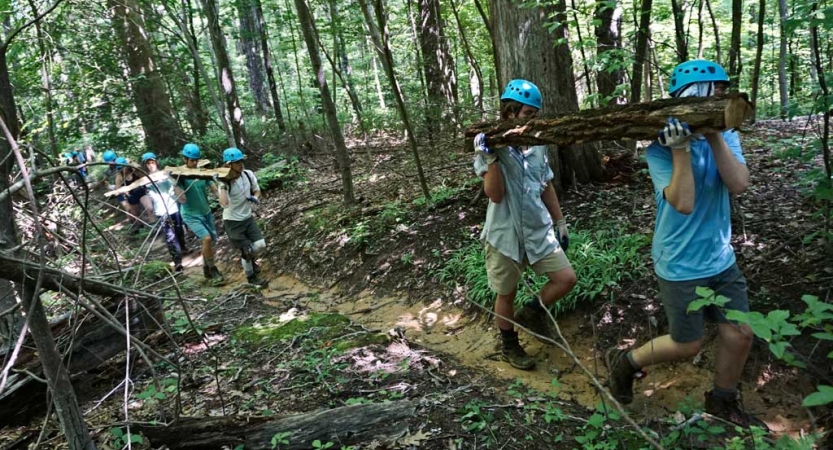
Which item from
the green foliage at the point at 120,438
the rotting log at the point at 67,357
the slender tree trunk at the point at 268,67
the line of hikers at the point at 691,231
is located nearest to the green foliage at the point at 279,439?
the green foliage at the point at 120,438

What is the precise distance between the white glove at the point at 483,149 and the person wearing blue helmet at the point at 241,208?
4.52m

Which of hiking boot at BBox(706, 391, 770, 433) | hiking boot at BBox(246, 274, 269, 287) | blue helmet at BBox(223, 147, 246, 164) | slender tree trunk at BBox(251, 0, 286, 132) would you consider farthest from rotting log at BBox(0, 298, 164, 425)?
slender tree trunk at BBox(251, 0, 286, 132)

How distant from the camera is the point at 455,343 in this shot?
4.99 meters

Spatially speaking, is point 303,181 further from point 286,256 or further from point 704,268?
point 704,268

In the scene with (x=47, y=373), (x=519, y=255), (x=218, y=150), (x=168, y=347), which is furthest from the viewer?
(x=218, y=150)

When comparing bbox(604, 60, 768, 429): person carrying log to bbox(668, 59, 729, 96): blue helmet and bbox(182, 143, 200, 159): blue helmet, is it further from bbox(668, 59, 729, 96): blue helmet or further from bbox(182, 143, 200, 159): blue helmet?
bbox(182, 143, 200, 159): blue helmet

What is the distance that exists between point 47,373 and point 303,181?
376 inches

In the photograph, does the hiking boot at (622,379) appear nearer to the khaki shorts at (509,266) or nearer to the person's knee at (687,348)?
the person's knee at (687,348)

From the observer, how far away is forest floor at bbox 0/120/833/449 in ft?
10.2

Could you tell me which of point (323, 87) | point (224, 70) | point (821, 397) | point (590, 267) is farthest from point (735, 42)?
point (224, 70)

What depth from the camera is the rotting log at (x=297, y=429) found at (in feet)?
9.61

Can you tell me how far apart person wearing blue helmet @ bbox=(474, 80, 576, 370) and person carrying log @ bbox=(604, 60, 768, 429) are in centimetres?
101

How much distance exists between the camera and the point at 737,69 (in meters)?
5.46

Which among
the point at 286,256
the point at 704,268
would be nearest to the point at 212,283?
the point at 286,256
